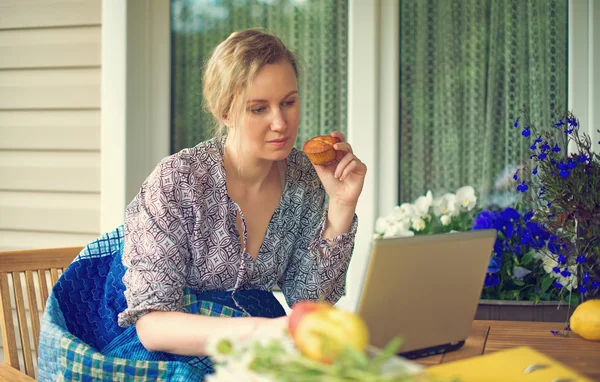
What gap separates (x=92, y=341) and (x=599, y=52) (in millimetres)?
2068

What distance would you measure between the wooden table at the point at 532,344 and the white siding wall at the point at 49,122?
187 cm

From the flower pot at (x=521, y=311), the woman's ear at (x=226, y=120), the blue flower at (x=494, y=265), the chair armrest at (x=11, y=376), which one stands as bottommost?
the chair armrest at (x=11, y=376)

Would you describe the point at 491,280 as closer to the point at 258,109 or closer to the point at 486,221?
the point at 486,221

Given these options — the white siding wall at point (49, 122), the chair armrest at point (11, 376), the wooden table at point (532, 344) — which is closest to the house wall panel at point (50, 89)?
the white siding wall at point (49, 122)

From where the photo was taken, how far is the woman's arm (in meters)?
1.35

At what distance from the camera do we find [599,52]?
8.32 feet

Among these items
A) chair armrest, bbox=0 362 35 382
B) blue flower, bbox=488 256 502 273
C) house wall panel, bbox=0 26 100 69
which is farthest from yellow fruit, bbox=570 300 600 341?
house wall panel, bbox=0 26 100 69

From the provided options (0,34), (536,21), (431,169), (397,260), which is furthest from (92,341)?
(536,21)

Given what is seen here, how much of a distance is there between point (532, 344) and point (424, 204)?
1.17 metres

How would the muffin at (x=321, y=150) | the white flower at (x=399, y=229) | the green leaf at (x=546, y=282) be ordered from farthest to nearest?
the white flower at (x=399, y=229), the green leaf at (x=546, y=282), the muffin at (x=321, y=150)

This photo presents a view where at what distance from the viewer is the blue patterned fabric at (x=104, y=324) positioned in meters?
1.49

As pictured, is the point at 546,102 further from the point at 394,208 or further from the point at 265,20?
the point at 265,20

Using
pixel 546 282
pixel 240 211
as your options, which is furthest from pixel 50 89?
pixel 546 282

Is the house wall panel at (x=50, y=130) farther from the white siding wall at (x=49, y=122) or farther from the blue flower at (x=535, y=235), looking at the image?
the blue flower at (x=535, y=235)
